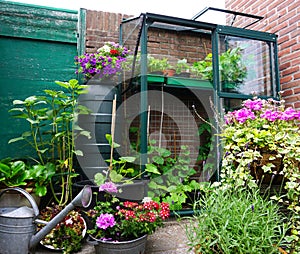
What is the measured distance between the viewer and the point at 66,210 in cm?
141

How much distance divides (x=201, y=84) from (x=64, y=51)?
58.6 inches

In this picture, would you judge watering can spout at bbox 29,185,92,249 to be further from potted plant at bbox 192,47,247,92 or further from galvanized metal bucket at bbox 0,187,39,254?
potted plant at bbox 192,47,247,92

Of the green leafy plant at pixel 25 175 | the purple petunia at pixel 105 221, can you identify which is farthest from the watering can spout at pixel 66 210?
the green leafy plant at pixel 25 175

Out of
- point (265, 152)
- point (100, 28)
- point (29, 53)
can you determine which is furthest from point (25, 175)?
point (100, 28)

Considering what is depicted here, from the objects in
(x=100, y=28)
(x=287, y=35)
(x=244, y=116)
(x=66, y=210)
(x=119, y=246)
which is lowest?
(x=119, y=246)

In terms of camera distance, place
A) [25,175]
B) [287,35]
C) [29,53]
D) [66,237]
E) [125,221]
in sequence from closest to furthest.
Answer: [125,221], [66,237], [25,175], [29,53], [287,35]

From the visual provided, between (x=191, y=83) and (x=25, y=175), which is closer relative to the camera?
(x=25, y=175)

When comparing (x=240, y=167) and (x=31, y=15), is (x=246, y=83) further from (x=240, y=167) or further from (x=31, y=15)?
(x=31, y=15)

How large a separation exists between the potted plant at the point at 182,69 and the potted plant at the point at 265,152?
41.9 inches

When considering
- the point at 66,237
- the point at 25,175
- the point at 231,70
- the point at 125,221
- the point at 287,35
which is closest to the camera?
the point at 125,221

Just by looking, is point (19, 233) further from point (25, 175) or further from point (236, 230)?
point (236, 230)

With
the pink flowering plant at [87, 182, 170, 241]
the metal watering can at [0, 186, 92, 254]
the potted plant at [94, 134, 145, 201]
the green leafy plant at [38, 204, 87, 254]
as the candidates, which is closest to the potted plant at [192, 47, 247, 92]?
the potted plant at [94, 134, 145, 201]

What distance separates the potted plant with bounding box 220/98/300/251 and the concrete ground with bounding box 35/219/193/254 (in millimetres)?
548

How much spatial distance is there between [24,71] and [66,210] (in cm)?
166
